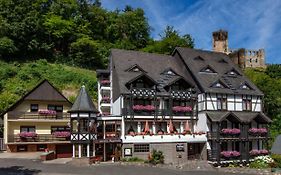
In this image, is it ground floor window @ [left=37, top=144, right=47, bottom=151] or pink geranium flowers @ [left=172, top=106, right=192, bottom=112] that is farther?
pink geranium flowers @ [left=172, top=106, right=192, bottom=112]

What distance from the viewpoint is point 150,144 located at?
38969 millimetres

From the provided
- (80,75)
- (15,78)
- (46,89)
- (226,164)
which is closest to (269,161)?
(226,164)

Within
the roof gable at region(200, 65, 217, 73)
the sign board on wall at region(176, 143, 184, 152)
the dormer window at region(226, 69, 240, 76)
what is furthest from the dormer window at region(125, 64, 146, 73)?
the dormer window at region(226, 69, 240, 76)

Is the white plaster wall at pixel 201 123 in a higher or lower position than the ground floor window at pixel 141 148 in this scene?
higher

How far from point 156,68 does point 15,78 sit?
76.3ft

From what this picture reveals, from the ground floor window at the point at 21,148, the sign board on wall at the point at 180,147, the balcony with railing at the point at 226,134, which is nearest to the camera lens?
the sign board on wall at the point at 180,147

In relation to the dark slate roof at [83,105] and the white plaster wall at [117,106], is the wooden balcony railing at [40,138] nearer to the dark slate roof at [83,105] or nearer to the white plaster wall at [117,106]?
the white plaster wall at [117,106]

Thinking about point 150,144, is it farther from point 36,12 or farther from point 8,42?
point 36,12

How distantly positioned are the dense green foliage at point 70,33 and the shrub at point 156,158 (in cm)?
3639

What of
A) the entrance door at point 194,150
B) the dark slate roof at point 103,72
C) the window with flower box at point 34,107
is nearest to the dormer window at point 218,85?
the entrance door at point 194,150

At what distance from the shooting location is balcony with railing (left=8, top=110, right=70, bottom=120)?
1635 inches

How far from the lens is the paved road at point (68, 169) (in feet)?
91.9

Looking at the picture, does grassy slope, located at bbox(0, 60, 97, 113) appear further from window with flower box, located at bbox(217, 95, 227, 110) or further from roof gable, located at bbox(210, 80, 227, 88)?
window with flower box, located at bbox(217, 95, 227, 110)

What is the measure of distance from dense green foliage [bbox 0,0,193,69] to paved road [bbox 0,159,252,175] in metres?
Answer: 35.4
